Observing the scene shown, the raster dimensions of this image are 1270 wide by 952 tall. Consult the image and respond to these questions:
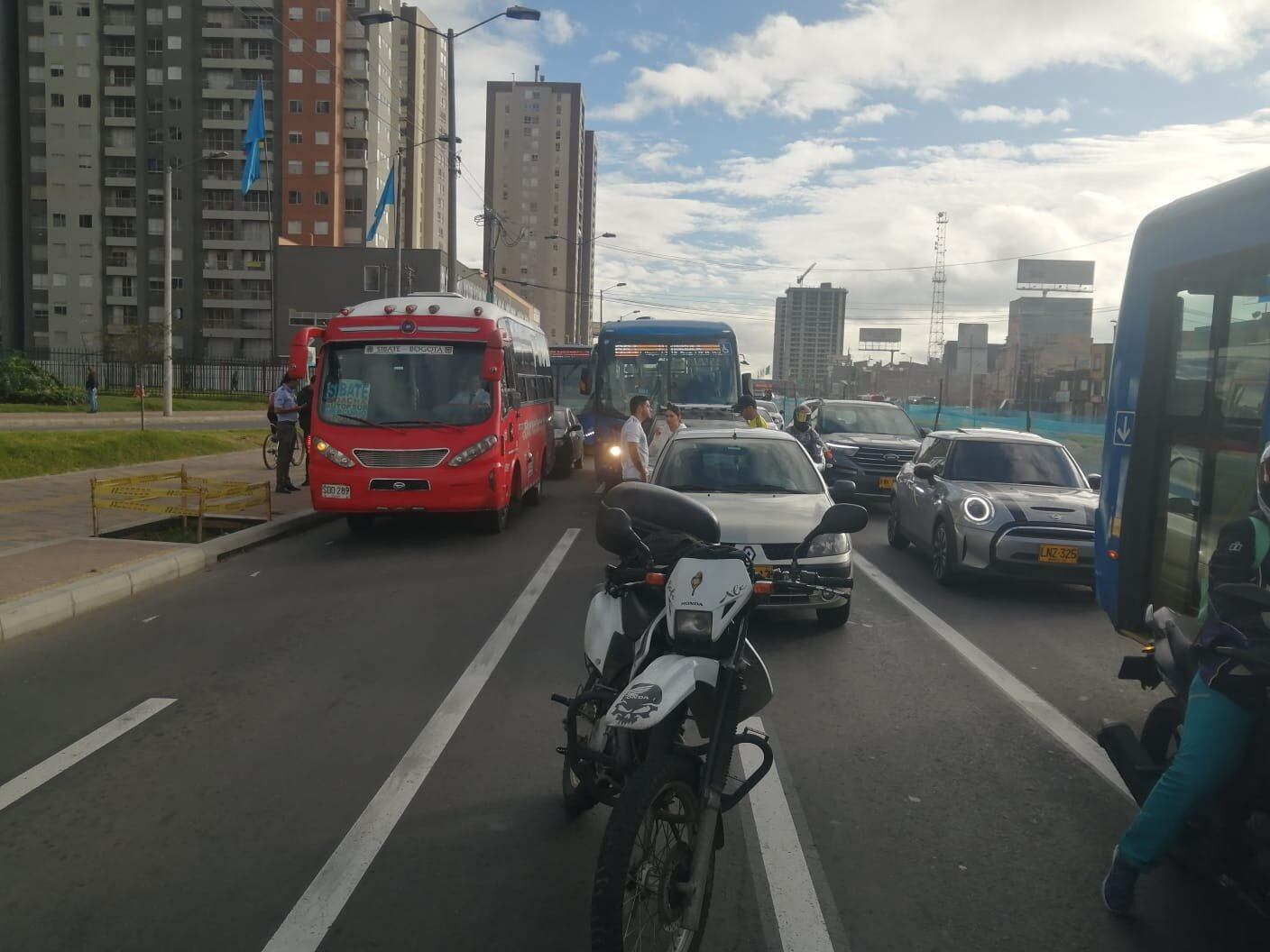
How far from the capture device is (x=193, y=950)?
3.34m

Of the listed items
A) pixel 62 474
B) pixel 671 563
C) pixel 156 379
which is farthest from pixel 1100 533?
pixel 156 379

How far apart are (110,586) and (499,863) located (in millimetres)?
6457

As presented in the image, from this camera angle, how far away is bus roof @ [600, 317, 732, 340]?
20469 mm

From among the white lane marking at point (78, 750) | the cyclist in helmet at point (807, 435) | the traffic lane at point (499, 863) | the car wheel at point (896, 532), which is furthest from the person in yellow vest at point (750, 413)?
the white lane marking at point (78, 750)

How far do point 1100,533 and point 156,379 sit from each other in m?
64.0

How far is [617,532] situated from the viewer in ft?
12.6

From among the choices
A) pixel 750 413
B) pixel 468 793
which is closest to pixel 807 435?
pixel 750 413

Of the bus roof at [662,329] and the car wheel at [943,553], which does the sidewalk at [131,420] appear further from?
the car wheel at [943,553]

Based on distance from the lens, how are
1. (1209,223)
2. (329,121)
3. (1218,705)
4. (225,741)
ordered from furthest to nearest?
(329,121) < (1209,223) < (225,741) < (1218,705)

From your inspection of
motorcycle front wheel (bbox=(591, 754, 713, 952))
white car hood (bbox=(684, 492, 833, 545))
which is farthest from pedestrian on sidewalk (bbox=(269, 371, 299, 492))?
motorcycle front wheel (bbox=(591, 754, 713, 952))

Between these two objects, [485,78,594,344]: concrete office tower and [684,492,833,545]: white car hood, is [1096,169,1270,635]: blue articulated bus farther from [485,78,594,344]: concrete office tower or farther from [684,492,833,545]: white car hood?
[485,78,594,344]: concrete office tower

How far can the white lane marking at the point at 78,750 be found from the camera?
4742 mm

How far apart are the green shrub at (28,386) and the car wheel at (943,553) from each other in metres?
34.4

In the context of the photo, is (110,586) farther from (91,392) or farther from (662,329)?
(91,392)
